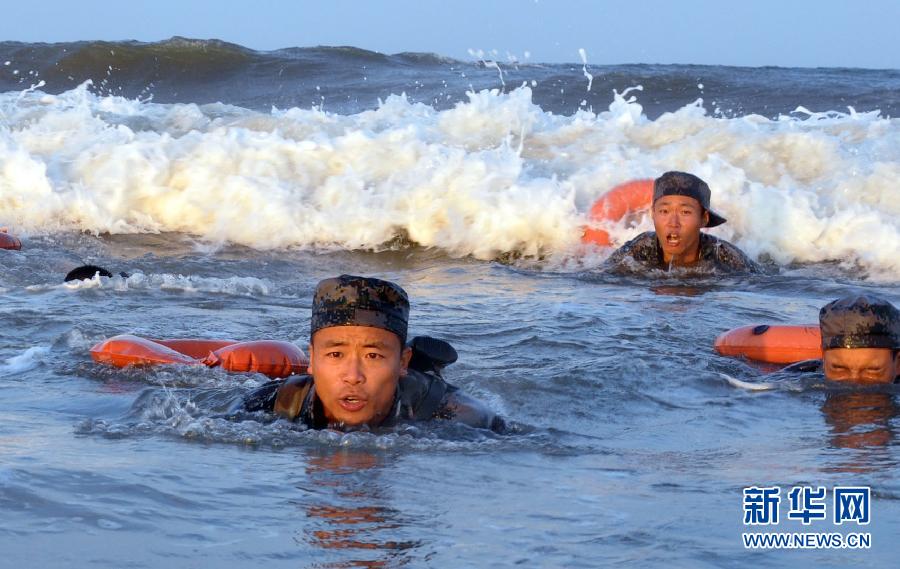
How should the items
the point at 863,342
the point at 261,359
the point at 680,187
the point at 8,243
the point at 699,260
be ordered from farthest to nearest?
the point at 8,243, the point at 699,260, the point at 680,187, the point at 863,342, the point at 261,359

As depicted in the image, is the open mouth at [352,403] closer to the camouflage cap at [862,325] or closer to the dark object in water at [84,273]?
the camouflage cap at [862,325]

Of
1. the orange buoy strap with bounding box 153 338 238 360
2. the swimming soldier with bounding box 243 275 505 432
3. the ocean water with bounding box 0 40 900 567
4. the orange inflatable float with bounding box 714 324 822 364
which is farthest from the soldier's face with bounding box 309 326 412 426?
the orange inflatable float with bounding box 714 324 822 364

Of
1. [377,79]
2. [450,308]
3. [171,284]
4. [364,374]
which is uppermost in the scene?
[377,79]

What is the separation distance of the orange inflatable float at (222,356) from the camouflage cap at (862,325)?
103 inches

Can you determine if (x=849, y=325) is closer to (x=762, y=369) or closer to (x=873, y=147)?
(x=762, y=369)

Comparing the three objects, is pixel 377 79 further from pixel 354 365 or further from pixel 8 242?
pixel 354 365

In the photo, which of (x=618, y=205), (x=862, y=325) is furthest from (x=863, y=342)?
(x=618, y=205)

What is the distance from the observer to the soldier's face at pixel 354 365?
5.81 m

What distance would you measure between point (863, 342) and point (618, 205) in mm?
6028

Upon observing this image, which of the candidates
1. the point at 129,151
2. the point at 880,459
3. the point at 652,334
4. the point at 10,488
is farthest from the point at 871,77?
the point at 10,488

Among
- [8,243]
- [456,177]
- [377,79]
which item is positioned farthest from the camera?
[377,79]

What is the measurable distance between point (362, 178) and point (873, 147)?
5166 mm

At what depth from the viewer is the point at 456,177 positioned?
14.5 m

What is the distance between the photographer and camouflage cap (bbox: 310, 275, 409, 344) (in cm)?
582
